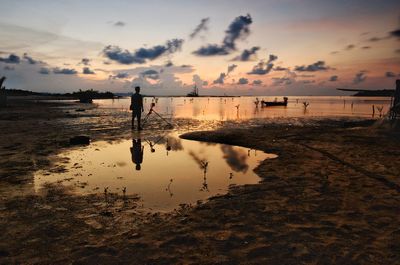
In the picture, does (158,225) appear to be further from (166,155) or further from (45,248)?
(166,155)

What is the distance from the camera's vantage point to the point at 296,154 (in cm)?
1317

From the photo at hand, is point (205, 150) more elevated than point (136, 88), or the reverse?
point (136, 88)

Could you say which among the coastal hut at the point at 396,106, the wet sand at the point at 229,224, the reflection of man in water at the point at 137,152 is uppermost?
the coastal hut at the point at 396,106

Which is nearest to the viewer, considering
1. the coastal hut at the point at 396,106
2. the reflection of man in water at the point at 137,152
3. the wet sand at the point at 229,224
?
the wet sand at the point at 229,224

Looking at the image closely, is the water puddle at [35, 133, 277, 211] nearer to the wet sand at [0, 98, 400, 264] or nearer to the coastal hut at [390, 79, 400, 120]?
the wet sand at [0, 98, 400, 264]

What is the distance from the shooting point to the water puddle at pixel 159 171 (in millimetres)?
8391

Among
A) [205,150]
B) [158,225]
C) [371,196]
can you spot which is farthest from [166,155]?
[371,196]

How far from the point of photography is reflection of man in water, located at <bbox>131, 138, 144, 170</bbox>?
40.4 feet

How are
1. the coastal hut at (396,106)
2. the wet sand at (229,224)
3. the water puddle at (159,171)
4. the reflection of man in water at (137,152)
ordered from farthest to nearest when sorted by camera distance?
the coastal hut at (396,106) < the reflection of man in water at (137,152) < the water puddle at (159,171) < the wet sand at (229,224)

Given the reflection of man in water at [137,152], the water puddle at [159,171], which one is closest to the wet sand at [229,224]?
the water puddle at [159,171]

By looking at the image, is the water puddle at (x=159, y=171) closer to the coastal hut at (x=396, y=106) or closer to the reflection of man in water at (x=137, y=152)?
the reflection of man in water at (x=137, y=152)

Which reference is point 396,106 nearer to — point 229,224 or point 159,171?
point 159,171

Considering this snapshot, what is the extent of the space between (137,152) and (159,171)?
370 centimetres

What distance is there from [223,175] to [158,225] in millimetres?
4555
